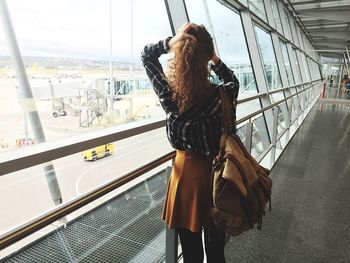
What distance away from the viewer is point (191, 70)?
1.08 metres

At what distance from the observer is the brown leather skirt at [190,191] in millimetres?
1205

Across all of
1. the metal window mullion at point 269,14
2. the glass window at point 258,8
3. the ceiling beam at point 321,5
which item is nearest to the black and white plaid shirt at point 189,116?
the glass window at point 258,8

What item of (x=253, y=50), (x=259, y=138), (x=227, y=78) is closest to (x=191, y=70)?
(x=227, y=78)

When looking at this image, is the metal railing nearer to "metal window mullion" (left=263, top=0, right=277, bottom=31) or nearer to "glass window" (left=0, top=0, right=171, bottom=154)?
"glass window" (left=0, top=0, right=171, bottom=154)

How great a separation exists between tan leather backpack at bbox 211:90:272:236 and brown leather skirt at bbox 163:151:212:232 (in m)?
0.09

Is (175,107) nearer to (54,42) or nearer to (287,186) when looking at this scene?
(54,42)

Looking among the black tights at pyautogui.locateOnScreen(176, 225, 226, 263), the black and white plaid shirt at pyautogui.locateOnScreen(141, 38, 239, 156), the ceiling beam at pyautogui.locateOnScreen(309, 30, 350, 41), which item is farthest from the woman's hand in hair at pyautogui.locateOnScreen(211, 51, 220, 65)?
the ceiling beam at pyautogui.locateOnScreen(309, 30, 350, 41)

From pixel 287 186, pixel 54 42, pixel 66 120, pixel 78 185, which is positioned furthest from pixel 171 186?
pixel 287 186

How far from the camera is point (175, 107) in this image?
1.15 meters

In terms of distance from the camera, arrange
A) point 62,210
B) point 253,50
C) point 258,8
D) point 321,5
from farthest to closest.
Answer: point 321,5, point 258,8, point 253,50, point 62,210

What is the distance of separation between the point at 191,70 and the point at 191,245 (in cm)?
83

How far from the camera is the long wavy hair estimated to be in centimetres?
107

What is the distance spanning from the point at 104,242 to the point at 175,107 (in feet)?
2.18

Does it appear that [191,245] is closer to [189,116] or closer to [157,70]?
[189,116]
